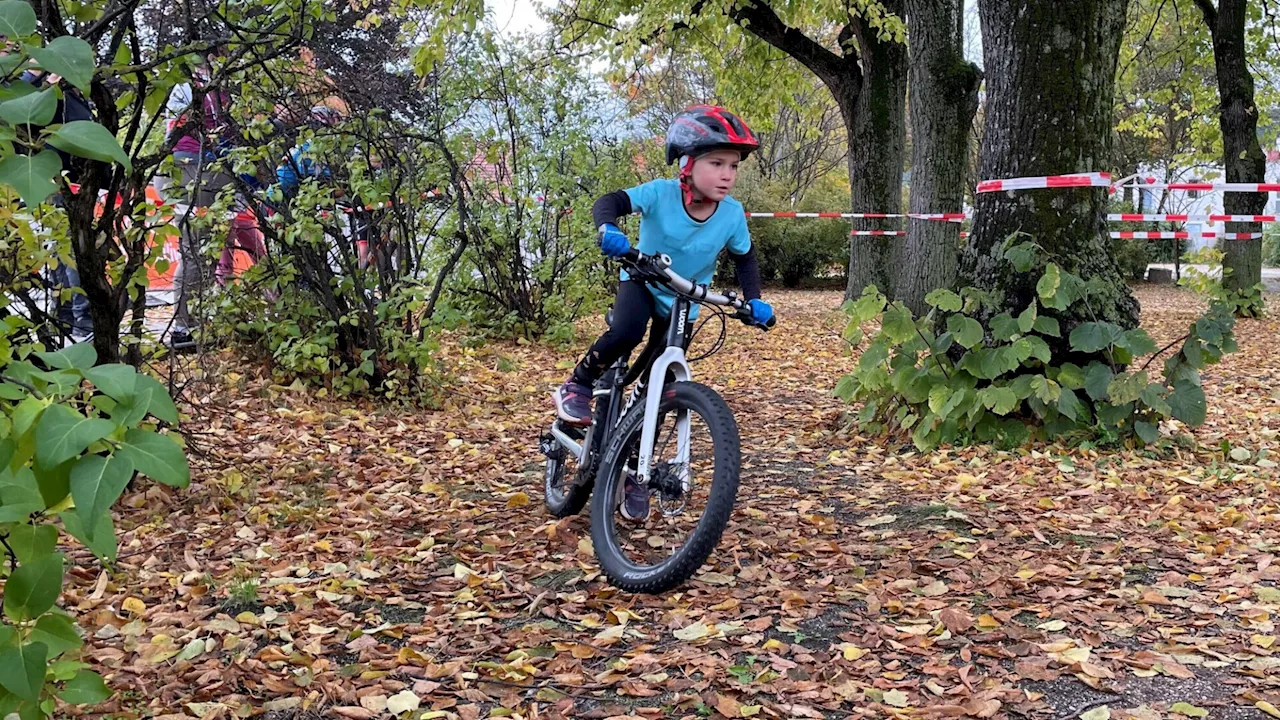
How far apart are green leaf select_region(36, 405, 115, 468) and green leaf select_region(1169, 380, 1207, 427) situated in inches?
200

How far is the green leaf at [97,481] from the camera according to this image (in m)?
1.44

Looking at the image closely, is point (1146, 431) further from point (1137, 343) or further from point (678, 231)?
point (678, 231)

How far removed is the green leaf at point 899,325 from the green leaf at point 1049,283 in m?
0.68

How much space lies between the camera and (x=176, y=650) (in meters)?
2.99

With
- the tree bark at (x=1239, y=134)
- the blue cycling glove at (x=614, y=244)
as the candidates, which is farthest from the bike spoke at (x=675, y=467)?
the tree bark at (x=1239, y=134)

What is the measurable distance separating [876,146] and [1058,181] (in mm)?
7506

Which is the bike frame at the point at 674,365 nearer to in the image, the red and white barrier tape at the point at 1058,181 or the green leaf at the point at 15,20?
the green leaf at the point at 15,20

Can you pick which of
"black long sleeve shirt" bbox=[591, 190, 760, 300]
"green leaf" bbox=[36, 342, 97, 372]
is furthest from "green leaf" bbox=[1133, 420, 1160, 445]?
"green leaf" bbox=[36, 342, 97, 372]

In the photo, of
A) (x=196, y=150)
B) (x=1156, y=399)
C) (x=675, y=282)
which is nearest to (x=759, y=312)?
(x=675, y=282)

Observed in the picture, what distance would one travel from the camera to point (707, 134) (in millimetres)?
3619

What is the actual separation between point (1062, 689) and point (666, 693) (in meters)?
1.05

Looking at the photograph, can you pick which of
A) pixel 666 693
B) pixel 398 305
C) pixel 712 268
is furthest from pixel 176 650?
pixel 398 305

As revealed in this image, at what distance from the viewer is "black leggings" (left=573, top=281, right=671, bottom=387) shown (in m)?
3.88

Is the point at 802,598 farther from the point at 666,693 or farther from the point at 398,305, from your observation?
the point at 398,305
